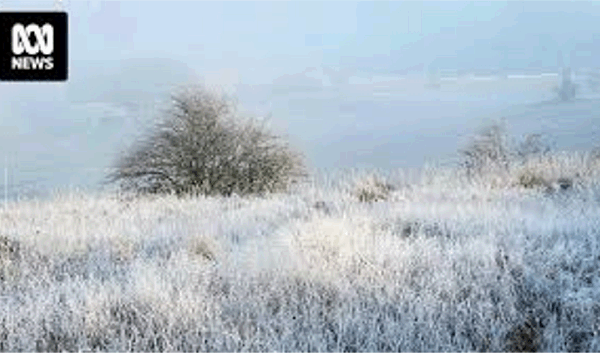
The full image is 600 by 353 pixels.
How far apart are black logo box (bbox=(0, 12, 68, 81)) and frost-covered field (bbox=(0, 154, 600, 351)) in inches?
59.7

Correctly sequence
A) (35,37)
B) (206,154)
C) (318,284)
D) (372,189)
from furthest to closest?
(206,154) < (372,189) < (35,37) < (318,284)

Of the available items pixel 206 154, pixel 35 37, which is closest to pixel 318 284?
pixel 35 37

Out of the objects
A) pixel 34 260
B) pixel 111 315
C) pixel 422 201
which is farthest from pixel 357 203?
pixel 111 315

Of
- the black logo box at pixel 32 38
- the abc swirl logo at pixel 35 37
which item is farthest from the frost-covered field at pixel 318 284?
the abc swirl logo at pixel 35 37

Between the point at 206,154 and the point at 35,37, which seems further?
the point at 206,154

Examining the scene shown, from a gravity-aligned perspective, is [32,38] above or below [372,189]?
above

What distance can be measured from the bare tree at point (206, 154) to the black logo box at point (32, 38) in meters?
21.4

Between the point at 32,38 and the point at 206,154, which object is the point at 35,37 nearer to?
the point at 32,38

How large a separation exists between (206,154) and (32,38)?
81.2 ft

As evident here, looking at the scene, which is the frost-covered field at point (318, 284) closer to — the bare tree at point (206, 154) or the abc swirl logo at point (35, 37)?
the abc swirl logo at point (35, 37)

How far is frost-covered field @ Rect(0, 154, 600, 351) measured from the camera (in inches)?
245

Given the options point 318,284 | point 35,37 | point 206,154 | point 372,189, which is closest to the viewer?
point 318,284


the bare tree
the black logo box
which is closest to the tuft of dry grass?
the black logo box

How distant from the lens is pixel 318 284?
698cm
